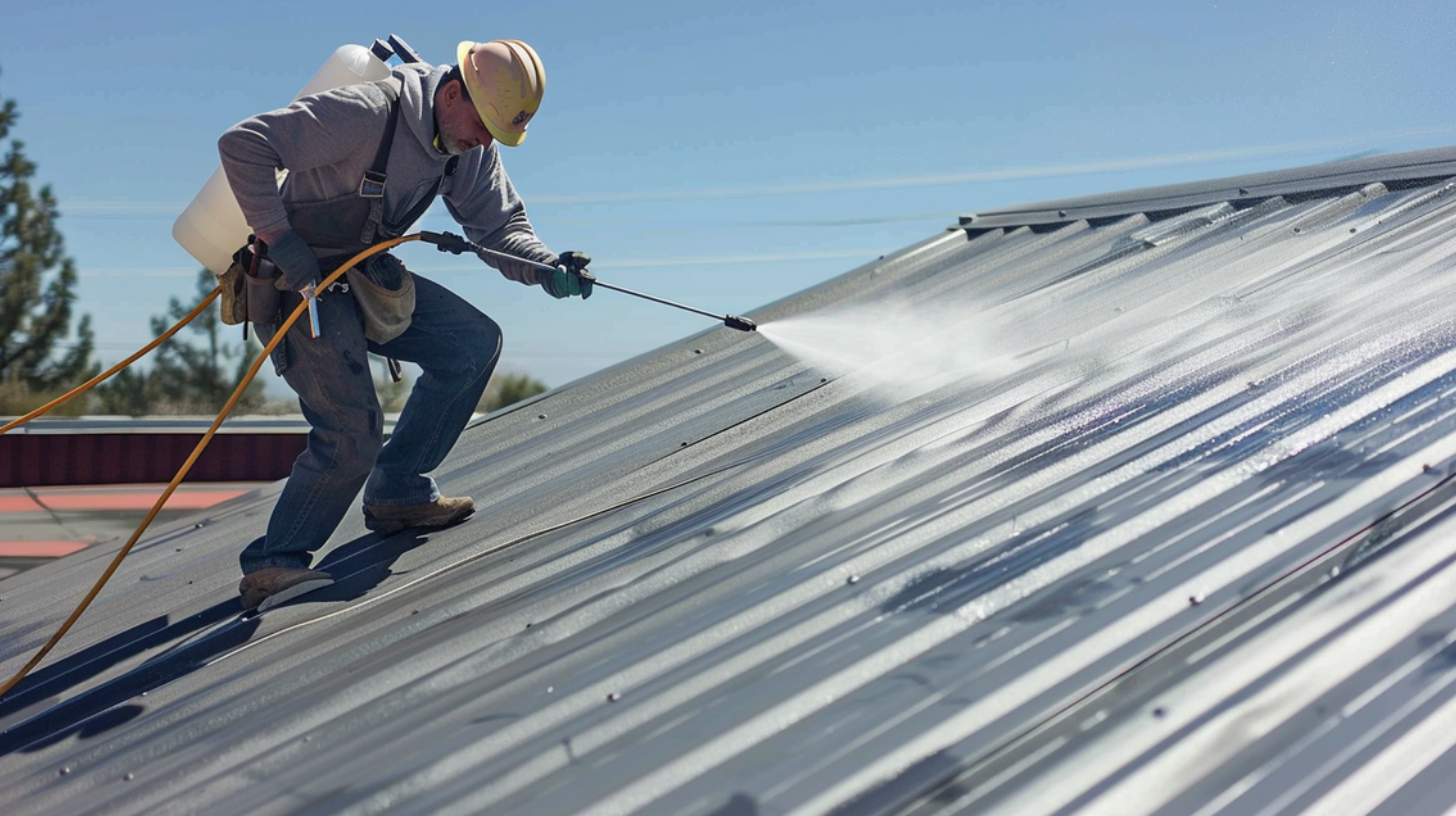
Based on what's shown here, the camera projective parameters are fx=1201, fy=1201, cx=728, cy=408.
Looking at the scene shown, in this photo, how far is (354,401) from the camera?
3.66 m

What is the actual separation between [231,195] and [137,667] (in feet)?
5.01

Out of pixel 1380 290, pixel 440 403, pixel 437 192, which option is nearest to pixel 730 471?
pixel 440 403

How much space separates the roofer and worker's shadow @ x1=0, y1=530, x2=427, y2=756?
0.49 feet

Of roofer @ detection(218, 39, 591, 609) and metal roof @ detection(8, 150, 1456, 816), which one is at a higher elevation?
roofer @ detection(218, 39, 591, 609)

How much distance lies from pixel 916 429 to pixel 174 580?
2975 millimetres

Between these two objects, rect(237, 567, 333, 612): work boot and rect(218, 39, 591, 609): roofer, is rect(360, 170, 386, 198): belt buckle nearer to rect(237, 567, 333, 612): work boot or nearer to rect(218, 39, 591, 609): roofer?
rect(218, 39, 591, 609): roofer

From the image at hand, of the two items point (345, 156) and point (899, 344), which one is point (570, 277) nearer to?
point (345, 156)

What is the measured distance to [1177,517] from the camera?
2588mm

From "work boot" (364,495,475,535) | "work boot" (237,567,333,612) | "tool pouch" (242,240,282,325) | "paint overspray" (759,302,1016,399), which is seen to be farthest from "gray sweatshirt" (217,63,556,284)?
"paint overspray" (759,302,1016,399)

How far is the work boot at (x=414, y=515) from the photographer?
429cm

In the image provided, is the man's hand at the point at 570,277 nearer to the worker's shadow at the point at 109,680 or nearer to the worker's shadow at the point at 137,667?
the worker's shadow at the point at 137,667

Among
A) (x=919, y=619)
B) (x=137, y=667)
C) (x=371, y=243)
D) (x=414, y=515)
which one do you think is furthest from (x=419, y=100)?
(x=919, y=619)

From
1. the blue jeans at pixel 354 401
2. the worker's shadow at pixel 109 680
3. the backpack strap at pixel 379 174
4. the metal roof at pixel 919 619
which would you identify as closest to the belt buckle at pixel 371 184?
the backpack strap at pixel 379 174

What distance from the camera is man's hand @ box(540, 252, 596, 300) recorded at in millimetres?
3947
